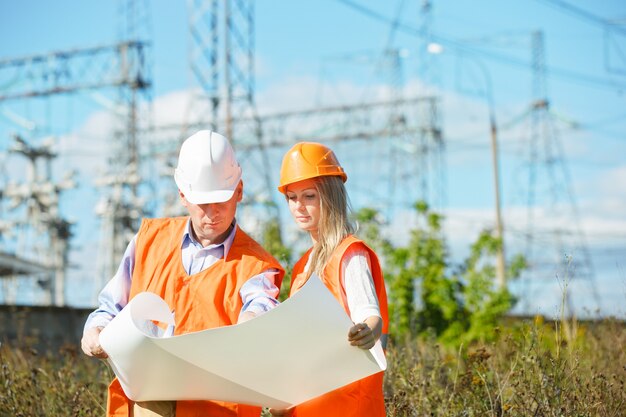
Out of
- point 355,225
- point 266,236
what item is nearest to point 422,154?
point 266,236

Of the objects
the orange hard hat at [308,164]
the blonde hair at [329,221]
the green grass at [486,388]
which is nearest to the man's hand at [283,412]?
the blonde hair at [329,221]

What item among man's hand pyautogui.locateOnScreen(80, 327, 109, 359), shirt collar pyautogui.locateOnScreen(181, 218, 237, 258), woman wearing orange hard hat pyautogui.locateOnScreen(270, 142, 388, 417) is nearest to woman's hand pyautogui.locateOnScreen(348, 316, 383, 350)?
woman wearing orange hard hat pyautogui.locateOnScreen(270, 142, 388, 417)

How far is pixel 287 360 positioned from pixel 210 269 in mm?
509

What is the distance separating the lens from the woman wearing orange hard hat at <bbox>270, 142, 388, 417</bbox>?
3.17 metres

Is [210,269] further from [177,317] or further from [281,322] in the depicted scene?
[281,322]

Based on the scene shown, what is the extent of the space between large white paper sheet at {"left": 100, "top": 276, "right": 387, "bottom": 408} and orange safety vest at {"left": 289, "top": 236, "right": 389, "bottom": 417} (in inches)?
4.4

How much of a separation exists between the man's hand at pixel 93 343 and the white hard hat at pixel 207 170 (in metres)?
0.58

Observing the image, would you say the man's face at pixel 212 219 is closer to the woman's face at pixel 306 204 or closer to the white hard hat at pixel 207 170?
the white hard hat at pixel 207 170

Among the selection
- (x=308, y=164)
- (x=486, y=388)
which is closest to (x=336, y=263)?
(x=308, y=164)

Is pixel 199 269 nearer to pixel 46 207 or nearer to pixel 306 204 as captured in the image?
pixel 306 204

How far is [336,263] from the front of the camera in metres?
3.29

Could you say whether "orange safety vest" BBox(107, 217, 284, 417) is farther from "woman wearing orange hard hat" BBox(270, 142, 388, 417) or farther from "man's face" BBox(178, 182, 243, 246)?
"woman wearing orange hard hat" BBox(270, 142, 388, 417)

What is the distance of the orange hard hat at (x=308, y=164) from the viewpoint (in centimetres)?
352

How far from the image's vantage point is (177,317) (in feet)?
10.5
